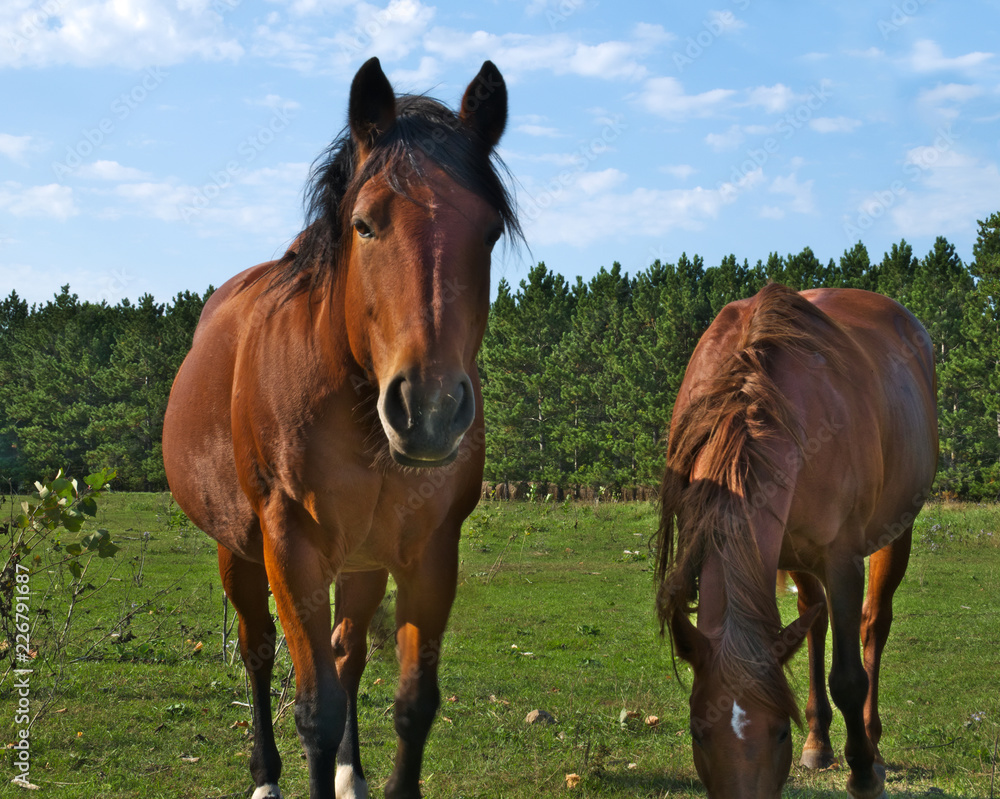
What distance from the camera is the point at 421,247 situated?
87.2 inches

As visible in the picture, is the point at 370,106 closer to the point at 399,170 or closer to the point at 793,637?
the point at 399,170

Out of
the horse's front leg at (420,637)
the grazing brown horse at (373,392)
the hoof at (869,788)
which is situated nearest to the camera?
the grazing brown horse at (373,392)

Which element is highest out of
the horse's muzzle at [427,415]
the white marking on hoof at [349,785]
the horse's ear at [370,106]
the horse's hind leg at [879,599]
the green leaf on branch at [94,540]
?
the horse's ear at [370,106]

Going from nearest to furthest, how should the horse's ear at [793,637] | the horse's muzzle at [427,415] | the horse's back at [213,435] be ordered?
the horse's muzzle at [427,415], the horse's ear at [793,637], the horse's back at [213,435]

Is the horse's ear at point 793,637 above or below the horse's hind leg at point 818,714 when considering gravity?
above

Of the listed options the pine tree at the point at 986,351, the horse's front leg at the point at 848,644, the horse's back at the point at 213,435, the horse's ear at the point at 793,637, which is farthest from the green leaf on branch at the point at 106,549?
the pine tree at the point at 986,351

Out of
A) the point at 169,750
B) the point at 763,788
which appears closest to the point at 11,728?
the point at 169,750

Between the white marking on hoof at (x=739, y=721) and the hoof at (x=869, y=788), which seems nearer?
the white marking on hoof at (x=739, y=721)

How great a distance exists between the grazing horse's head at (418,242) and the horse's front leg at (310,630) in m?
0.68

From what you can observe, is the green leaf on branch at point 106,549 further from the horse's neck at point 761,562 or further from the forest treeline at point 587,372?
the forest treeline at point 587,372

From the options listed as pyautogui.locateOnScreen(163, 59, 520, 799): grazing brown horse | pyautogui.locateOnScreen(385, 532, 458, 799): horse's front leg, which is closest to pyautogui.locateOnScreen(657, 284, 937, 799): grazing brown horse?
pyautogui.locateOnScreen(385, 532, 458, 799): horse's front leg

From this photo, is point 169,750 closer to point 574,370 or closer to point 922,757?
point 922,757

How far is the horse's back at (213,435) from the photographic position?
3410mm

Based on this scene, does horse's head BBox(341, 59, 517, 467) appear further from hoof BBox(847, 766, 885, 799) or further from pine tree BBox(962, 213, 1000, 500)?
pine tree BBox(962, 213, 1000, 500)
